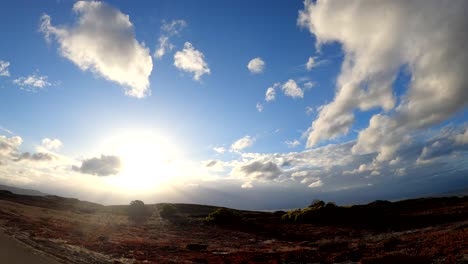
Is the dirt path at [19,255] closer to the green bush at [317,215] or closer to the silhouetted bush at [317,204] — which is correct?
the green bush at [317,215]

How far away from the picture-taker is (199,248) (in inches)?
1379

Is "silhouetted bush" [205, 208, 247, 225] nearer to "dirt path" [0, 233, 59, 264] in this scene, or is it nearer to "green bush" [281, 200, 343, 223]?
"green bush" [281, 200, 343, 223]

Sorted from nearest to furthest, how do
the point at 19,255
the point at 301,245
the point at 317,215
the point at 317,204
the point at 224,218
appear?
the point at 19,255 → the point at 301,245 → the point at 317,215 → the point at 224,218 → the point at 317,204

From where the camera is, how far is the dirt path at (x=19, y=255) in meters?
19.4

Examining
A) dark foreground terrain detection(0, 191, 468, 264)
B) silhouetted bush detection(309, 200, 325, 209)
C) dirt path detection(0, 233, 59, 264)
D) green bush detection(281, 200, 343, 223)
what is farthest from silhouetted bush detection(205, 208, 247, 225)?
dirt path detection(0, 233, 59, 264)

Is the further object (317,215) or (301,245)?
(317,215)

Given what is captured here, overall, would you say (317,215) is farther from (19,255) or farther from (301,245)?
(19,255)

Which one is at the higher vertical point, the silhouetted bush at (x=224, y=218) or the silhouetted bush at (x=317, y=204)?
the silhouetted bush at (x=317, y=204)

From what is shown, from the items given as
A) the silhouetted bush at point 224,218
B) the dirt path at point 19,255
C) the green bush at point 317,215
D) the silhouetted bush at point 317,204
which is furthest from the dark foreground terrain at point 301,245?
the silhouetted bush at point 224,218

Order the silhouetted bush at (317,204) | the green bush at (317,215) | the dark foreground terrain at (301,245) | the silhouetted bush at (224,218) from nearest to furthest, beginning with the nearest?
1. the dark foreground terrain at (301,245)
2. the green bush at (317,215)
3. the silhouetted bush at (317,204)
4. the silhouetted bush at (224,218)

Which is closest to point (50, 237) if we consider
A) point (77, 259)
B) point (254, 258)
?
point (77, 259)

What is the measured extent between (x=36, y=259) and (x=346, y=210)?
54.6m

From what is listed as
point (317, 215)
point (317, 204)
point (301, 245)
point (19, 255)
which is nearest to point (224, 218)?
point (317, 215)

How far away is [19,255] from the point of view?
20750 mm
